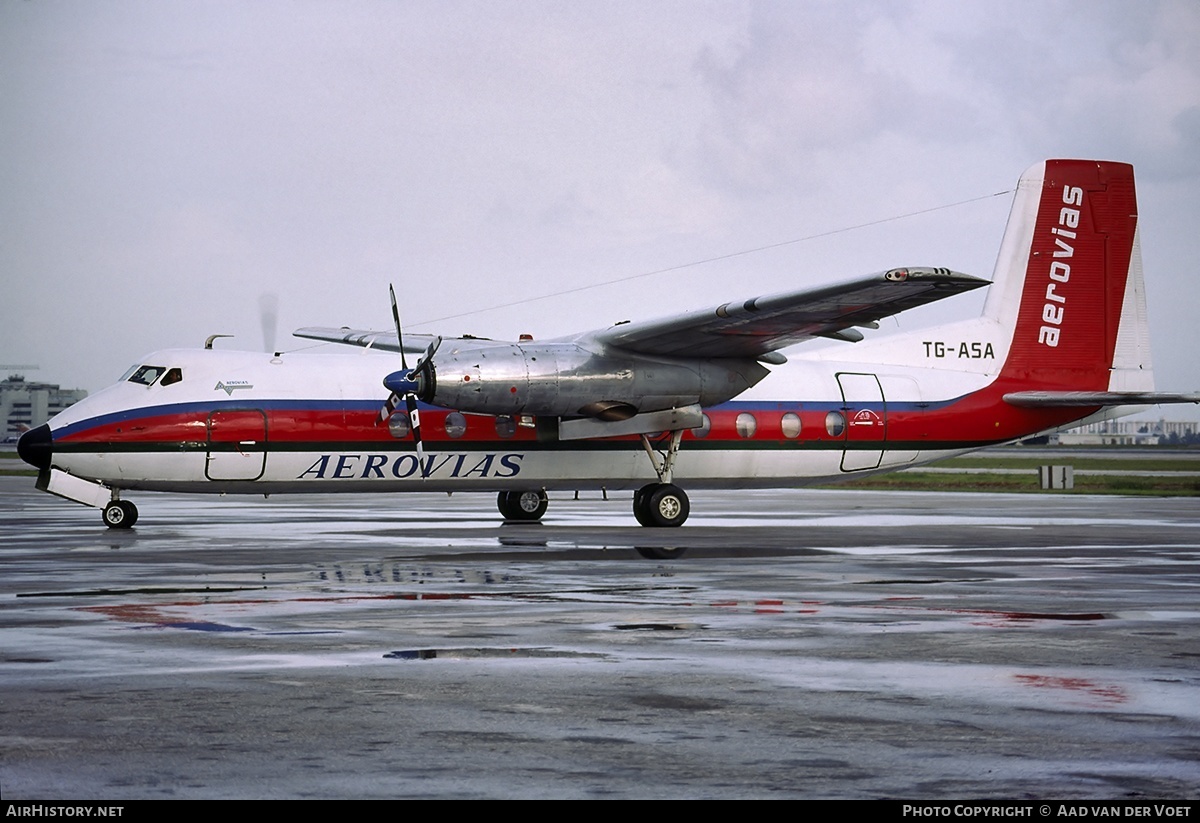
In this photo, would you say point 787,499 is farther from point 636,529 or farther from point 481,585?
point 481,585

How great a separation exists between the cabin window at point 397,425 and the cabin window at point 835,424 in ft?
28.0

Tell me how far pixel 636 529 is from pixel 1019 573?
32.6 ft

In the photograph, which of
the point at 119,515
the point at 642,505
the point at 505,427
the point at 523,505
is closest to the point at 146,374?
the point at 119,515

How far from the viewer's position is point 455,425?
26203 mm

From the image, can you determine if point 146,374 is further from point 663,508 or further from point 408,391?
point 663,508

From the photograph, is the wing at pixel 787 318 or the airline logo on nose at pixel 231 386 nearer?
the wing at pixel 787 318

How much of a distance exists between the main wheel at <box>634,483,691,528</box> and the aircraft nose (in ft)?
34.5

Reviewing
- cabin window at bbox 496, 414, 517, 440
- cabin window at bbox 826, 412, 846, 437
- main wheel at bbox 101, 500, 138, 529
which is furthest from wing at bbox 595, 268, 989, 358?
main wheel at bbox 101, 500, 138, 529

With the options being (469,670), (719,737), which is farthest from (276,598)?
(719,737)

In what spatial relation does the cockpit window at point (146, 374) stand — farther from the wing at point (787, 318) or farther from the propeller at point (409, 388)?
the wing at point (787, 318)

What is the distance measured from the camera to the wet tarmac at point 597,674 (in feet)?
21.4

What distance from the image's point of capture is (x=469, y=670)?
9602 mm

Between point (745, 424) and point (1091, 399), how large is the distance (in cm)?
706

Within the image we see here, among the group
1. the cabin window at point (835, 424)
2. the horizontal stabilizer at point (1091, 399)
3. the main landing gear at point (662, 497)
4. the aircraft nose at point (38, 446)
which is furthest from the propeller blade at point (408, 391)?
the horizontal stabilizer at point (1091, 399)
